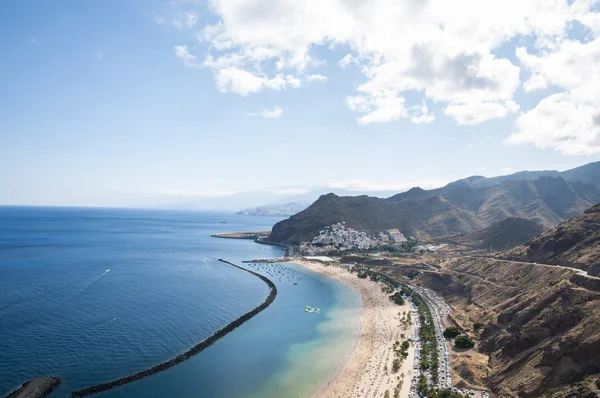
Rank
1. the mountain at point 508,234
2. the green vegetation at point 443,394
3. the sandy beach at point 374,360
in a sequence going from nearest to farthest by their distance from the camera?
the green vegetation at point 443,394 → the sandy beach at point 374,360 → the mountain at point 508,234

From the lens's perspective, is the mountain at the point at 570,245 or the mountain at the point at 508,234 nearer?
the mountain at the point at 570,245

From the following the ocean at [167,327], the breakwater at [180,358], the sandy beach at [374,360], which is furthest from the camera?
the ocean at [167,327]

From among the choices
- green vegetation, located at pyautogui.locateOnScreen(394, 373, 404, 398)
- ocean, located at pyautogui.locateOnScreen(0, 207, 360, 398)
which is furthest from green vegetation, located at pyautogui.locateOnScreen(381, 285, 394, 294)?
green vegetation, located at pyautogui.locateOnScreen(394, 373, 404, 398)

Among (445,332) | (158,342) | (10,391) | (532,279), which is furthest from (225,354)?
(532,279)

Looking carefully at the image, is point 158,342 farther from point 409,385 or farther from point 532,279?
point 532,279

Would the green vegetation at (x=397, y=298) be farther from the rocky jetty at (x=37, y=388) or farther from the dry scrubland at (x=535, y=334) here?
the rocky jetty at (x=37, y=388)

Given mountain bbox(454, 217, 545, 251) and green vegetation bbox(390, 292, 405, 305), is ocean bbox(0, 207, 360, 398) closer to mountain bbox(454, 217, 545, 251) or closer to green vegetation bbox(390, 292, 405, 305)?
green vegetation bbox(390, 292, 405, 305)

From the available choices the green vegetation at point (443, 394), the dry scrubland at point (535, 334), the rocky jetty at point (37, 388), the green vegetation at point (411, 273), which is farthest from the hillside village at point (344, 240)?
the rocky jetty at point (37, 388)
